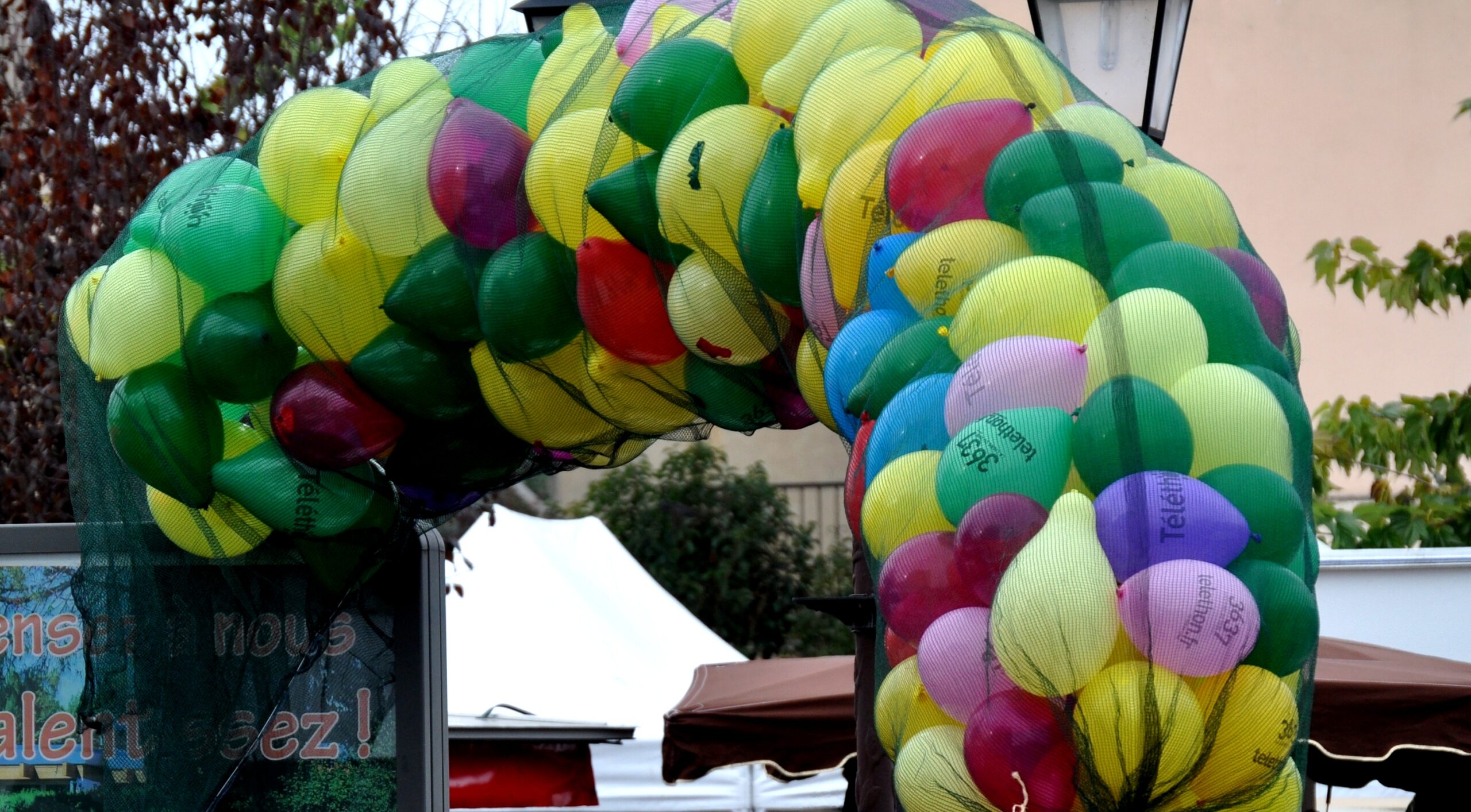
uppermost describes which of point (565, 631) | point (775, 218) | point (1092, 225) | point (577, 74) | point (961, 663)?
point (577, 74)

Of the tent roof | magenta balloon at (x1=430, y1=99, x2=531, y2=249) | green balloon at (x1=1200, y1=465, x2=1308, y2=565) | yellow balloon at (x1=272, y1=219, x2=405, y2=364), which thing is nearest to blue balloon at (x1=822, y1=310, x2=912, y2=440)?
green balloon at (x1=1200, y1=465, x2=1308, y2=565)

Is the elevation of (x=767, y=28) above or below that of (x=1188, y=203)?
above

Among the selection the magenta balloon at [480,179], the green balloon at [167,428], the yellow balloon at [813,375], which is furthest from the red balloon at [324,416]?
the yellow balloon at [813,375]

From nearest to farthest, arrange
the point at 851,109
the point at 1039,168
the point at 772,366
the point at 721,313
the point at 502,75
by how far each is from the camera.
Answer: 1. the point at 1039,168
2. the point at 851,109
3. the point at 721,313
4. the point at 772,366
5. the point at 502,75

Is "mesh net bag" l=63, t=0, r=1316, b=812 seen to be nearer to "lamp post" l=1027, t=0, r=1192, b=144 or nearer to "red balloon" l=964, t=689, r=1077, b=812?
"red balloon" l=964, t=689, r=1077, b=812

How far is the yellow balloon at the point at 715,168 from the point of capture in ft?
10.3

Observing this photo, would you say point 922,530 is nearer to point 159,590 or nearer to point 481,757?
point 159,590

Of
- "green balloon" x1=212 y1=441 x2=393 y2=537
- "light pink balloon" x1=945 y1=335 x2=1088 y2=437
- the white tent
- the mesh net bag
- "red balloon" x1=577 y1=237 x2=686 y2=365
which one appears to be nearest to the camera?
the mesh net bag

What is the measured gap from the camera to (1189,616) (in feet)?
7.32

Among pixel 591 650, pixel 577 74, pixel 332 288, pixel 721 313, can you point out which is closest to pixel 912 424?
pixel 721 313

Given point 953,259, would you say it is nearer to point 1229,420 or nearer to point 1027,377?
point 1027,377

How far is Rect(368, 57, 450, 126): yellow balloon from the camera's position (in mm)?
3688

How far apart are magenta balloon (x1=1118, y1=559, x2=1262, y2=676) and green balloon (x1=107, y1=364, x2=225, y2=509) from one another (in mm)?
2400

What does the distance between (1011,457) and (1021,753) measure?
1.41 ft
